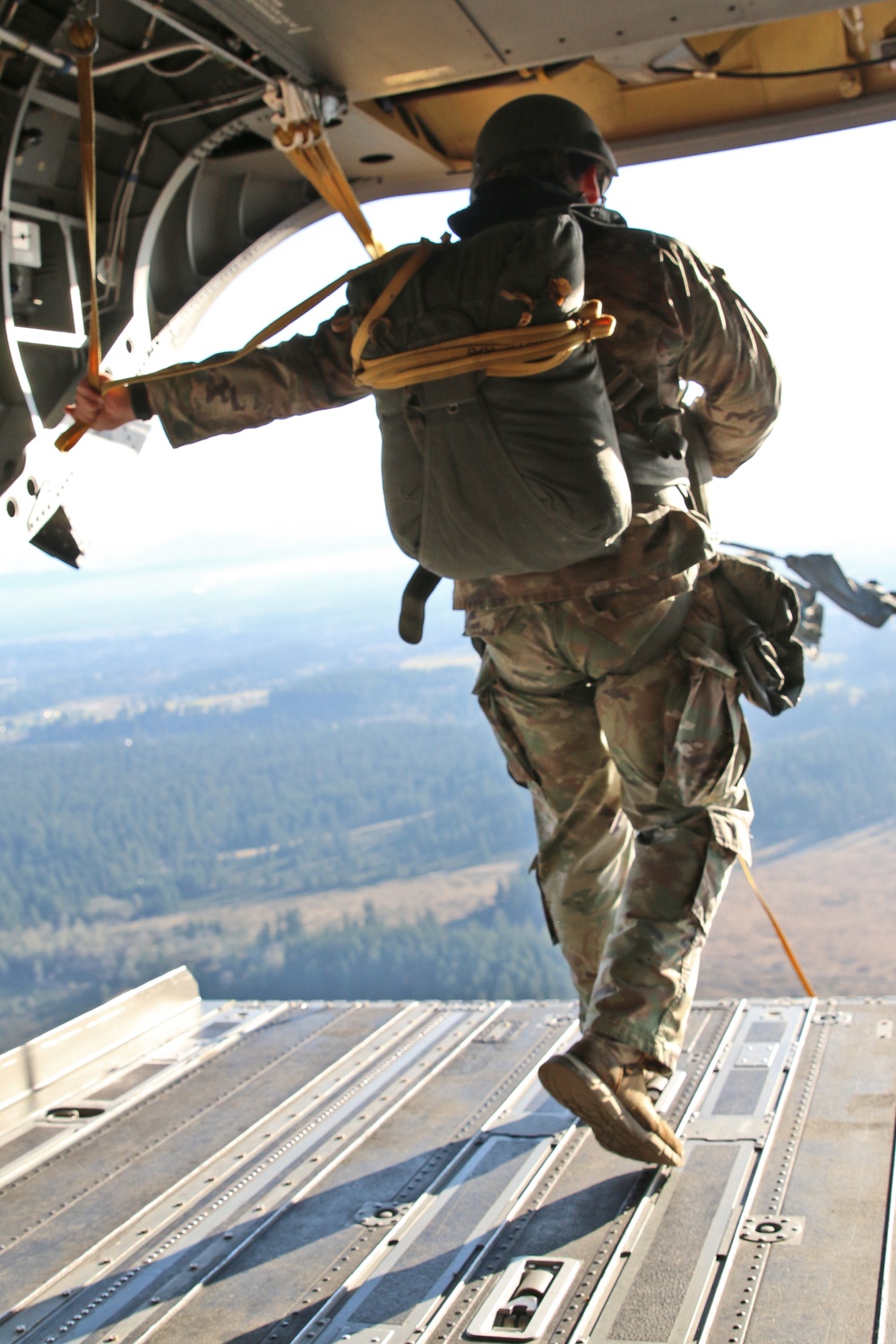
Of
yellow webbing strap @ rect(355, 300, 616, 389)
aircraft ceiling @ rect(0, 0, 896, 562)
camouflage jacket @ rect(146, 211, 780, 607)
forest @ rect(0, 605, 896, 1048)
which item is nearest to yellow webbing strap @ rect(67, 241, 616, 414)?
yellow webbing strap @ rect(355, 300, 616, 389)

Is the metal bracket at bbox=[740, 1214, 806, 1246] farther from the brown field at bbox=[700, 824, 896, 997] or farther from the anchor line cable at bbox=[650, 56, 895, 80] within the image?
the brown field at bbox=[700, 824, 896, 997]

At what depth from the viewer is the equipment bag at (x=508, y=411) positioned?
85.2 inches

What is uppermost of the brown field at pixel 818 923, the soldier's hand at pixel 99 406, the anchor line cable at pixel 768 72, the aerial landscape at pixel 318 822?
the anchor line cable at pixel 768 72

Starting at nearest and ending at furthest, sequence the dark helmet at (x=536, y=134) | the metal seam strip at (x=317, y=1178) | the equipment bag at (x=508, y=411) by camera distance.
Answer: the equipment bag at (x=508, y=411) < the metal seam strip at (x=317, y=1178) < the dark helmet at (x=536, y=134)

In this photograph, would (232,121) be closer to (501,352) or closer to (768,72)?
(768,72)

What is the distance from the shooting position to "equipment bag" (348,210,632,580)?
2.16 meters

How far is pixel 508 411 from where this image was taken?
2180 mm

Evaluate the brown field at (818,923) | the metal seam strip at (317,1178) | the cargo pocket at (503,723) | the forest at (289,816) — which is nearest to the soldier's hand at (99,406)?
the cargo pocket at (503,723)

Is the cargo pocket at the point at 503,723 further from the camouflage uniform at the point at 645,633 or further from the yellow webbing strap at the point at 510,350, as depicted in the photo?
the yellow webbing strap at the point at 510,350

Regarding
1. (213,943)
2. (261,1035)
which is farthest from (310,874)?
(261,1035)

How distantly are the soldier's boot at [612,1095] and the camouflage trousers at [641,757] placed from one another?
0.05 m

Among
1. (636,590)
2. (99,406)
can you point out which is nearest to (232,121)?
(99,406)

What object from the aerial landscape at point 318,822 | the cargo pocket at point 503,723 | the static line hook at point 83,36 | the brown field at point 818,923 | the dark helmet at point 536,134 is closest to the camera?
the dark helmet at point 536,134

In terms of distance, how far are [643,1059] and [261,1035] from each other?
2.13m
